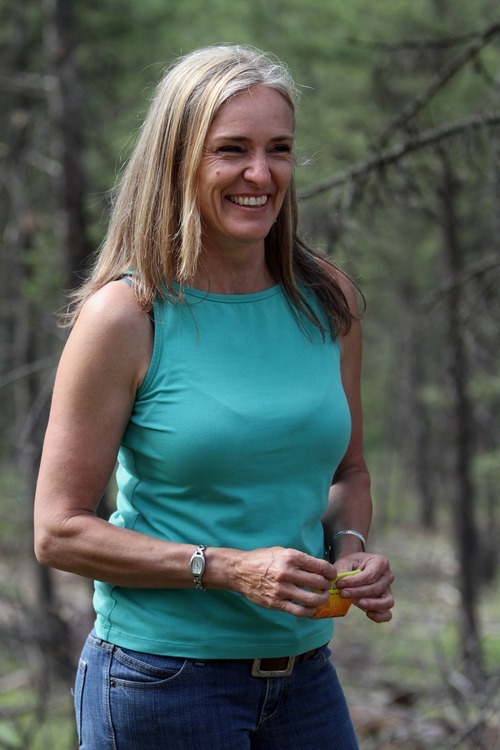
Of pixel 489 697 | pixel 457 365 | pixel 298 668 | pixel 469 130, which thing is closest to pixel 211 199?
pixel 298 668

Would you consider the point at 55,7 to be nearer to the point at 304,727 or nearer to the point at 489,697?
the point at 489,697

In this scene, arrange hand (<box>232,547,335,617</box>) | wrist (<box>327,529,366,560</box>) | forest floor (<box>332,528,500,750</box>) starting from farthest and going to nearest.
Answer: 1. forest floor (<box>332,528,500,750</box>)
2. wrist (<box>327,529,366,560</box>)
3. hand (<box>232,547,335,617</box>)

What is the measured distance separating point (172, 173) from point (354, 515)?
2.71ft

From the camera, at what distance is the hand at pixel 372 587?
1766 mm

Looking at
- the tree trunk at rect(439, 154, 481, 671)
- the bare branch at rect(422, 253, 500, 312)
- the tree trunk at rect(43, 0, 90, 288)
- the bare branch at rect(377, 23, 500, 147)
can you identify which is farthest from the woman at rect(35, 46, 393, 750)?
the tree trunk at rect(439, 154, 481, 671)

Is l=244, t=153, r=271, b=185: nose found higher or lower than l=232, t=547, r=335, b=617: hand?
higher

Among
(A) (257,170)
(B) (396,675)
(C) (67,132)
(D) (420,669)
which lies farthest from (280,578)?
(B) (396,675)

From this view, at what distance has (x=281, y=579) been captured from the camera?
161cm

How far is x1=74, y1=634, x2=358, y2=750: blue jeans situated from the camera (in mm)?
1731

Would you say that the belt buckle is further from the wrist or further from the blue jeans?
the wrist

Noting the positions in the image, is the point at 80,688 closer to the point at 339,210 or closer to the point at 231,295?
the point at 231,295

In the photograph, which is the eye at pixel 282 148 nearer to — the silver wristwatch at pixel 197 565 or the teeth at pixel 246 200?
the teeth at pixel 246 200

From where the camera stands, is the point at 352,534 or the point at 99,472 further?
the point at 352,534

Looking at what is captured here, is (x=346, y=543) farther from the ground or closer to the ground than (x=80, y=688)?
farther from the ground
